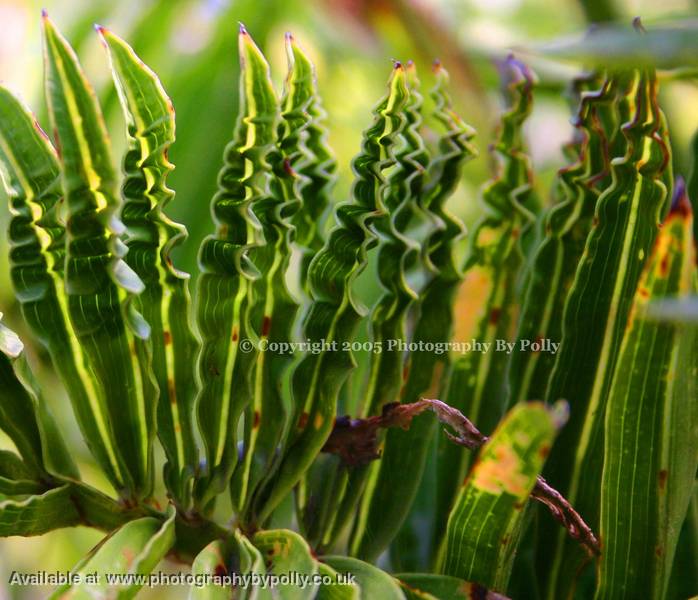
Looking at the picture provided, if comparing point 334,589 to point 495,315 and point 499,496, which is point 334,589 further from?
point 495,315

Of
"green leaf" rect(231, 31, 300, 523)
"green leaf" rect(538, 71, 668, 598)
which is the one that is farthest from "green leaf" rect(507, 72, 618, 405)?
"green leaf" rect(231, 31, 300, 523)

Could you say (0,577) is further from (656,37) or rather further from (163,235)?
(656,37)

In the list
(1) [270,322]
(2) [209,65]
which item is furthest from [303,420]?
(2) [209,65]

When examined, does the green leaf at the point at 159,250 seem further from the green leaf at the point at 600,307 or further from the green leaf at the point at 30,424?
the green leaf at the point at 600,307

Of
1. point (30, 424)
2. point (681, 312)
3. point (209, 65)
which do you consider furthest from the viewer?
point (209, 65)

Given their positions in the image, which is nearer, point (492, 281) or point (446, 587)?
point (446, 587)

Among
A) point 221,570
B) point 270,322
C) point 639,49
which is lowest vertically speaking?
point 221,570

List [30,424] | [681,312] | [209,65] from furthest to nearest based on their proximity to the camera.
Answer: [209,65], [30,424], [681,312]
